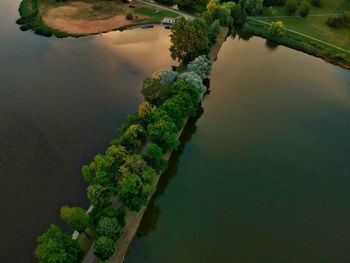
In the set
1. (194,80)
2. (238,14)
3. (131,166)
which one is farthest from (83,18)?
(131,166)

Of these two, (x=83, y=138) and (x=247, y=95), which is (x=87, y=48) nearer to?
(x=83, y=138)

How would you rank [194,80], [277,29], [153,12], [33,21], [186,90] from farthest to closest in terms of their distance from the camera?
[153,12] < [33,21] < [277,29] < [194,80] < [186,90]

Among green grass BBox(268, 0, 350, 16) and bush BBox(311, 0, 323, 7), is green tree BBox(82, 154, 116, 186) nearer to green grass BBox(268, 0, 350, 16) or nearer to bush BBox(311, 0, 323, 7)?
green grass BBox(268, 0, 350, 16)

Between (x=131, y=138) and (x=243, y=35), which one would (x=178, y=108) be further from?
(x=243, y=35)

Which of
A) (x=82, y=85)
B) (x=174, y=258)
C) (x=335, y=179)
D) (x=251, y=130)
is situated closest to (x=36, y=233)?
(x=174, y=258)

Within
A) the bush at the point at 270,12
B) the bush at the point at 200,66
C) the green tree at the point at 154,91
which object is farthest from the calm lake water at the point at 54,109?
the bush at the point at 270,12

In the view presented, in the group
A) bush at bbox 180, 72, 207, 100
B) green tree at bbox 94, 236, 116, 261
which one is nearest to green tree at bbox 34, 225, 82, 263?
green tree at bbox 94, 236, 116, 261
